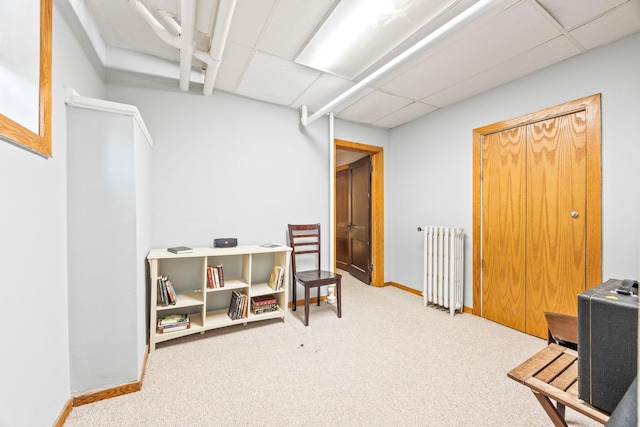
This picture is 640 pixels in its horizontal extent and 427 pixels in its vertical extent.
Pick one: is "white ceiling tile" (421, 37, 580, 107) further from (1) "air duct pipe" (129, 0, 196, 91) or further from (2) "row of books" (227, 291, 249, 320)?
(2) "row of books" (227, 291, 249, 320)

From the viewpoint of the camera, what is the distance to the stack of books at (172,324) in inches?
86.7

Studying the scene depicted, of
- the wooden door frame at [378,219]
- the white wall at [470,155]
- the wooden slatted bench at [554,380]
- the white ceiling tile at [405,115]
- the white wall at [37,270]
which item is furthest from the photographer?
the wooden door frame at [378,219]

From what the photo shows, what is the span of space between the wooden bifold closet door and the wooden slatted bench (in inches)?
53.1

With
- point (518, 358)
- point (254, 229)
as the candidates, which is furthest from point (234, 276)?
point (518, 358)

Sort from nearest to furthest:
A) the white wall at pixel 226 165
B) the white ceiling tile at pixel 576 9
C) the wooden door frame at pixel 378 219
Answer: the white ceiling tile at pixel 576 9 → the white wall at pixel 226 165 → the wooden door frame at pixel 378 219

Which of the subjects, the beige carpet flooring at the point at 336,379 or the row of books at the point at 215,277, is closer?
the beige carpet flooring at the point at 336,379

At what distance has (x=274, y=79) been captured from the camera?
2.54 m

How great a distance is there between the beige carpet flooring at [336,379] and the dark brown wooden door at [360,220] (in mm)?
1518

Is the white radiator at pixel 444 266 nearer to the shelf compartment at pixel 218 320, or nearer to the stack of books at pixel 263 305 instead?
the stack of books at pixel 263 305

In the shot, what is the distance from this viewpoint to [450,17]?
174 centimetres

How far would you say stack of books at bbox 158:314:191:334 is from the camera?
2203 mm

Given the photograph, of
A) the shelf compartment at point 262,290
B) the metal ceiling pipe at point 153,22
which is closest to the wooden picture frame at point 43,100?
the metal ceiling pipe at point 153,22

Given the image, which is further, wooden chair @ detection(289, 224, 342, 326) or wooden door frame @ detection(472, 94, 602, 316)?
wooden chair @ detection(289, 224, 342, 326)

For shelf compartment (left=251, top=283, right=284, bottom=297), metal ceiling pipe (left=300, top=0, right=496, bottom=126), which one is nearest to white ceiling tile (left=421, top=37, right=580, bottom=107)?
metal ceiling pipe (left=300, top=0, right=496, bottom=126)
